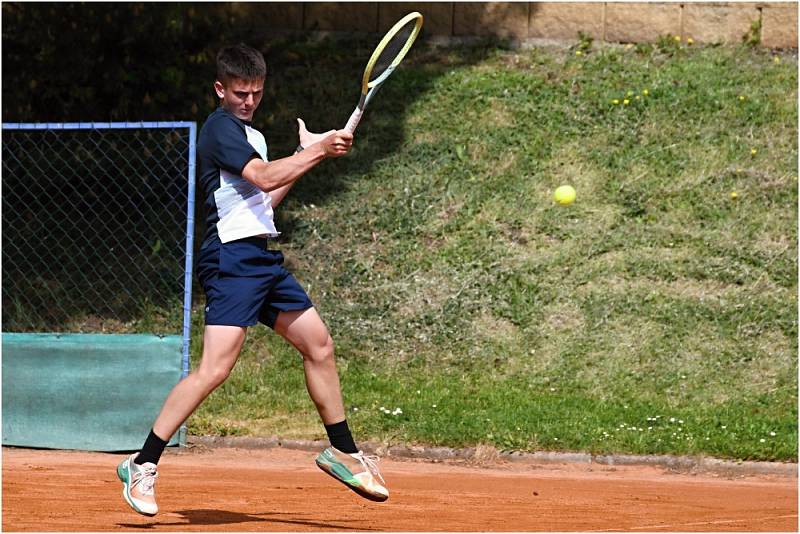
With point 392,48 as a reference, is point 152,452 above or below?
below

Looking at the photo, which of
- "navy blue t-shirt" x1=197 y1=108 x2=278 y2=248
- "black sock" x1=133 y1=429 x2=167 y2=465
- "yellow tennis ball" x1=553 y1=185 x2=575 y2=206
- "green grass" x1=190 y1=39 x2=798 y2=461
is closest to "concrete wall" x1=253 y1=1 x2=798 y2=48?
"green grass" x1=190 y1=39 x2=798 y2=461

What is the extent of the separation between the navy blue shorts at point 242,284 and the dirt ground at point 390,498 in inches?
34.8

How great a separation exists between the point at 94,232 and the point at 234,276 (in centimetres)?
606

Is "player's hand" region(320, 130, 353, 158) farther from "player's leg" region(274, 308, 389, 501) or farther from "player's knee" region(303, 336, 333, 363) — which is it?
"player's knee" region(303, 336, 333, 363)

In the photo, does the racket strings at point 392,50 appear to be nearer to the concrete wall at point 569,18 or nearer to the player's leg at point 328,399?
the player's leg at point 328,399

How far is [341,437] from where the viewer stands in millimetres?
5055

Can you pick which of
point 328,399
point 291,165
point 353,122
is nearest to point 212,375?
point 328,399

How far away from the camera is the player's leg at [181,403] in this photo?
4.80 metres

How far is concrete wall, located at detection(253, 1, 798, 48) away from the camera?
1270 centimetres

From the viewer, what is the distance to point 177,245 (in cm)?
1041

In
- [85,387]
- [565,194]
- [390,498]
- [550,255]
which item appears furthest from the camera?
[565,194]

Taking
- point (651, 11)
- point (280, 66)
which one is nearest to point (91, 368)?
point (280, 66)

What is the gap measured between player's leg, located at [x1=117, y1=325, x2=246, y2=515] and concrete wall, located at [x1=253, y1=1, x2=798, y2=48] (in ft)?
28.1

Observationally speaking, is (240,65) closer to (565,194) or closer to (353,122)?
(353,122)
